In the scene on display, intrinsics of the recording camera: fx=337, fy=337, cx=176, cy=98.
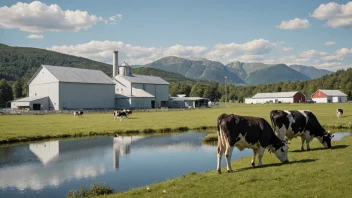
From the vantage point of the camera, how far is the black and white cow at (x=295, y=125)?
16609 millimetres

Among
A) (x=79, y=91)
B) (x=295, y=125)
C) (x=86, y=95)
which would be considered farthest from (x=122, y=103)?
(x=295, y=125)

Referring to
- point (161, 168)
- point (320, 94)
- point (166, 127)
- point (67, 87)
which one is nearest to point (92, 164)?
point (161, 168)

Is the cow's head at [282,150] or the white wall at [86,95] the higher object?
the white wall at [86,95]

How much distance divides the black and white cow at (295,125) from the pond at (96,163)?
12.7ft

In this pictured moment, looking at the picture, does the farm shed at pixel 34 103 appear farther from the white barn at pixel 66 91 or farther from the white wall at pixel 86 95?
the white wall at pixel 86 95

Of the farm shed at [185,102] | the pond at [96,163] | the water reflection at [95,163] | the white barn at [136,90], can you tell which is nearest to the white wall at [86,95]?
the white barn at [136,90]

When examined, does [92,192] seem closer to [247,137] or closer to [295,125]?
[247,137]

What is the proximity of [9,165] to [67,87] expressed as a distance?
5720cm

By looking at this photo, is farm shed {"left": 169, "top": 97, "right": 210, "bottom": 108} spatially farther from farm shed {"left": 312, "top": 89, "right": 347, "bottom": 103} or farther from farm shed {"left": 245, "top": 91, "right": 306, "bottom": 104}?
farm shed {"left": 312, "top": 89, "right": 347, "bottom": 103}

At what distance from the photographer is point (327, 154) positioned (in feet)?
50.0

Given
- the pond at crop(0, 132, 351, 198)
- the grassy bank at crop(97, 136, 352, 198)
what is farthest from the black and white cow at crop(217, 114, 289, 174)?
the pond at crop(0, 132, 351, 198)

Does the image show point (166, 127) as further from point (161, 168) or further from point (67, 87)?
point (67, 87)

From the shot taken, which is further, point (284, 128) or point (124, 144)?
point (124, 144)

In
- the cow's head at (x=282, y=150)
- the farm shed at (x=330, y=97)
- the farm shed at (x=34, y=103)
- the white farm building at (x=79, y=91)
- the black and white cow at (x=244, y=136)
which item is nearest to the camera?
the black and white cow at (x=244, y=136)
